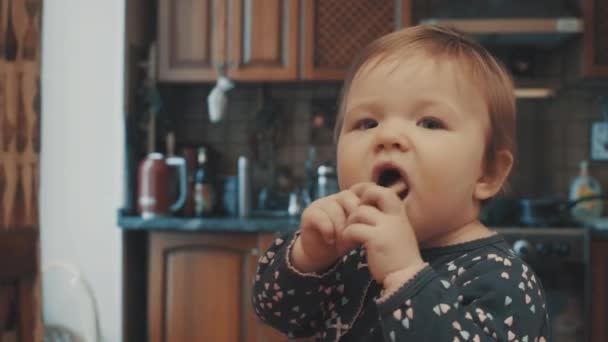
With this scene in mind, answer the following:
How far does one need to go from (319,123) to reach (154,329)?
3.72ft

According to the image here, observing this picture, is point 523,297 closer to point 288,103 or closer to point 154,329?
point 154,329

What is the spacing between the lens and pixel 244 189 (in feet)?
8.57

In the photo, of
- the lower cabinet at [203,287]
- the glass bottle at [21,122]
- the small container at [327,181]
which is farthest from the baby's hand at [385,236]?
the small container at [327,181]

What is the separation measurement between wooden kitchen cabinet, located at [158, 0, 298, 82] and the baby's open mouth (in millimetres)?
1998

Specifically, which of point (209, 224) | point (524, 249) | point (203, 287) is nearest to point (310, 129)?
point (209, 224)

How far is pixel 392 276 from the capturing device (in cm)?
61

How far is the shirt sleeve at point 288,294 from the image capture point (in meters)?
0.75

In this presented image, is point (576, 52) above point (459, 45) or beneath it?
above

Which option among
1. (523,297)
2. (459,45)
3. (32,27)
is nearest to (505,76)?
(459,45)

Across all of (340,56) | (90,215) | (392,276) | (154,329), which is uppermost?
(340,56)

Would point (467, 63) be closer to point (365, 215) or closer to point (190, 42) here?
point (365, 215)

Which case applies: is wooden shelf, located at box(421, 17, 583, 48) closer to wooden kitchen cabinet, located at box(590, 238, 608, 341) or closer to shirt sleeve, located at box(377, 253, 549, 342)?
wooden kitchen cabinet, located at box(590, 238, 608, 341)

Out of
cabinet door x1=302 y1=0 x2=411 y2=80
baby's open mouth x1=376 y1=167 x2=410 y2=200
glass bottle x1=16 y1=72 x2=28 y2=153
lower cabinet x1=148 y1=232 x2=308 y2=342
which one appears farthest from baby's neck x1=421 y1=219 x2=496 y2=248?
cabinet door x1=302 y1=0 x2=411 y2=80

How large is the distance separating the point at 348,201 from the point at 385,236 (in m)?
0.06
